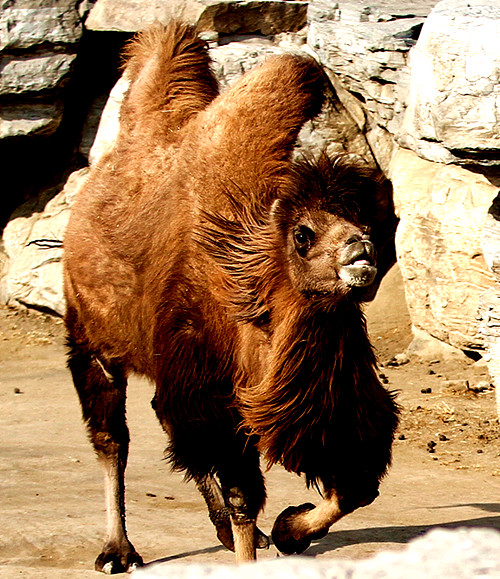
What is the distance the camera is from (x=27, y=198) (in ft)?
39.0

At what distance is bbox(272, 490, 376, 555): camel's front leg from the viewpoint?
15.3ft

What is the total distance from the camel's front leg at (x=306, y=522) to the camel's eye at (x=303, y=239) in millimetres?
1101

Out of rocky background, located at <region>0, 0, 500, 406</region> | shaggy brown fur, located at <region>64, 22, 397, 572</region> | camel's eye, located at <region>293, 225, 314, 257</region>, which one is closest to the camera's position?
camel's eye, located at <region>293, 225, 314, 257</region>

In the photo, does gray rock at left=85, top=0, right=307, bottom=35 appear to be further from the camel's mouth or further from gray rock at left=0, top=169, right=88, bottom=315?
the camel's mouth

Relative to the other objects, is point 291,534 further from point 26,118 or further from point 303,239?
point 26,118

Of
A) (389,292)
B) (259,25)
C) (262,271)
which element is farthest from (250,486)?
(259,25)

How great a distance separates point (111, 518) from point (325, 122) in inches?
220

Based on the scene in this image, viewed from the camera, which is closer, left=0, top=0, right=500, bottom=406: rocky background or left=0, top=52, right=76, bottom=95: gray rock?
left=0, top=0, right=500, bottom=406: rocky background

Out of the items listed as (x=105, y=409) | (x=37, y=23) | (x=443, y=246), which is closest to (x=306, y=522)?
(x=105, y=409)

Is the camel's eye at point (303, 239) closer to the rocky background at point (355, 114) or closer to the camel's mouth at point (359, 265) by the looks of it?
the camel's mouth at point (359, 265)

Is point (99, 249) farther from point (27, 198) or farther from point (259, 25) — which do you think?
point (27, 198)

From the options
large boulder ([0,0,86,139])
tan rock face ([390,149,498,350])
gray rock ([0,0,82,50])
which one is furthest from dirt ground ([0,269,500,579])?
gray rock ([0,0,82,50])

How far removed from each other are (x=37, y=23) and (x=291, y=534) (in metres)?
7.54

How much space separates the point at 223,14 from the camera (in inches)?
420
